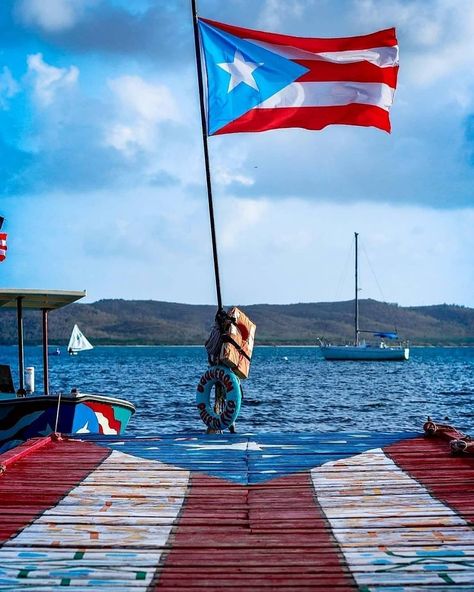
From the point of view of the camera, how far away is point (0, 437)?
14.8m

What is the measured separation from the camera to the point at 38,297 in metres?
16.2

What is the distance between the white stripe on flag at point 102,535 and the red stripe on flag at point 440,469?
2381mm

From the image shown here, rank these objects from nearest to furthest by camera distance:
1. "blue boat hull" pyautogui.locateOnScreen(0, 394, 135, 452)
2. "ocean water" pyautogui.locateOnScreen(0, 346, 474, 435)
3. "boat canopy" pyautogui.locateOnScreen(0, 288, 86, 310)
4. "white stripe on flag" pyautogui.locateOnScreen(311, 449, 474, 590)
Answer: "white stripe on flag" pyautogui.locateOnScreen(311, 449, 474, 590) → "blue boat hull" pyautogui.locateOnScreen(0, 394, 135, 452) → "boat canopy" pyautogui.locateOnScreen(0, 288, 86, 310) → "ocean water" pyautogui.locateOnScreen(0, 346, 474, 435)

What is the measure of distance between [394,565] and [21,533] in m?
2.81

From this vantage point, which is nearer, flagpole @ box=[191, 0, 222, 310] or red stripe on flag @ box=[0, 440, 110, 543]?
red stripe on flag @ box=[0, 440, 110, 543]

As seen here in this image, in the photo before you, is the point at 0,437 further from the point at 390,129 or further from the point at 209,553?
the point at 209,553

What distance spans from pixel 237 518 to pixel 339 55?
864cm

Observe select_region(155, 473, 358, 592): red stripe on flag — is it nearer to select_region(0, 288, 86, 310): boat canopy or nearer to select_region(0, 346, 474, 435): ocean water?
select_region(0, 288, 86, 310): boat canopy

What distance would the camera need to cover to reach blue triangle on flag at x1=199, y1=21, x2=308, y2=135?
12.9 meters

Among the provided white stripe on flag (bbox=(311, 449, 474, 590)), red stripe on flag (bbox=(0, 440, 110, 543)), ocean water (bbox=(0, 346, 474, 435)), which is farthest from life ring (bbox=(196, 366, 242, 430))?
ocean water (bbox=(0, 346, 474, 435))

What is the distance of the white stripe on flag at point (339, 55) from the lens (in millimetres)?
13125

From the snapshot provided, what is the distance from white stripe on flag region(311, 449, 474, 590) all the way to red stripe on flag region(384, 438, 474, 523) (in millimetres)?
122

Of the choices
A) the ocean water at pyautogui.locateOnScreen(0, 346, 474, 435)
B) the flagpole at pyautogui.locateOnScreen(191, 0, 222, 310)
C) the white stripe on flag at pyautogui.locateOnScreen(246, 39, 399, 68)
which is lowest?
the ocean water at pyautogui.locateOnScreen(0, 346, 474, 435)

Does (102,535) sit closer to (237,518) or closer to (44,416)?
(237,518)
